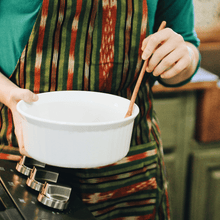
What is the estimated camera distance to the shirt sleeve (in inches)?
30.9

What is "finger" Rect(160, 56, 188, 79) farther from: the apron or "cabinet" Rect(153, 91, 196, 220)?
"cabinet" Rect(153, 91, 196, 220)

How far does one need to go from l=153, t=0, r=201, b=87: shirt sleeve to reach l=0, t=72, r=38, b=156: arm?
1.52 feet

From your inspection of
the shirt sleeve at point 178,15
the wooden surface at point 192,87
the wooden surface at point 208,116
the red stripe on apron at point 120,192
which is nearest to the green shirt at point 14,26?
the shirt sleeve at point 178,15

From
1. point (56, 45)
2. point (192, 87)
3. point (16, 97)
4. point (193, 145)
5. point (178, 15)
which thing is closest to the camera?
point (16, 97)

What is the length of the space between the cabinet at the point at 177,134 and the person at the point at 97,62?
2.12ft

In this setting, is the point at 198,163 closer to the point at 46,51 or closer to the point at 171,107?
the point at 171,107

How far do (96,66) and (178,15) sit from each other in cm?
31

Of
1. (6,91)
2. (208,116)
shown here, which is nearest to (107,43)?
(6,91)

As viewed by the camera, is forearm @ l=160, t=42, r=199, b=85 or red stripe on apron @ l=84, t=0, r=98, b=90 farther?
forearm @ l=160, t=42, r=199, b=85

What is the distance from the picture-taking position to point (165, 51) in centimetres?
57

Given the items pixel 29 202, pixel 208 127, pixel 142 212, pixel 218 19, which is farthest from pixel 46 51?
pixel 218 19

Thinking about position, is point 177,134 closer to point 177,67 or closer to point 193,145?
point 193,145

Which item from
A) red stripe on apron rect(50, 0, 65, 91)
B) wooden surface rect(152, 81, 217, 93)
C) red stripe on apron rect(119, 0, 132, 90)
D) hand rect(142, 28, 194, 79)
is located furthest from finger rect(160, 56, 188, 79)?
wooden surface rect(152, 81, 217, 93)

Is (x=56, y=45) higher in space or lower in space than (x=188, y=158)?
higher
